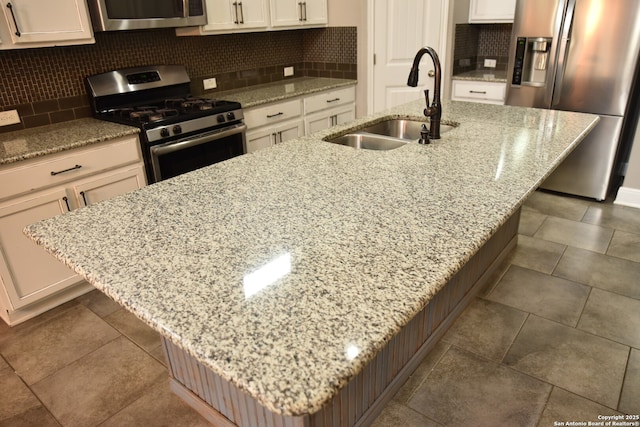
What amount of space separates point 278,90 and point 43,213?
7.30 ft

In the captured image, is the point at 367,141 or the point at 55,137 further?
the point at 55,137

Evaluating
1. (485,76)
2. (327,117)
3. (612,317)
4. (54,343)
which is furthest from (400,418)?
(485,76)

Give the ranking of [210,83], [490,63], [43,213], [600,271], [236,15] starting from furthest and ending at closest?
[490,63] < [210,83] < [236,15] < [600,271] < [43,213]

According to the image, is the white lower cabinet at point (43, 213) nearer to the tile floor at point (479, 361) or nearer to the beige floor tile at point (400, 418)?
the tile floor at point (479, 361)

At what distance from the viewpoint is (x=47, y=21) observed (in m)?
2.45

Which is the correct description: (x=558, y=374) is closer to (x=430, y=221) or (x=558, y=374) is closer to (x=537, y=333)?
(x=537, y=333)

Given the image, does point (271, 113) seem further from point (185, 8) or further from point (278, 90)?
point (185, 8)

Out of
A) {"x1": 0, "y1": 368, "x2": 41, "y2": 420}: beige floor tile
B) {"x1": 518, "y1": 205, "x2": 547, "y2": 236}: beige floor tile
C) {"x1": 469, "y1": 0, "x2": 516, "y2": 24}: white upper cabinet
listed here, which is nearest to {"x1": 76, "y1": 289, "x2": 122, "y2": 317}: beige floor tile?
{"x1": 0, "y1": 368, "x2": 41, "y2": 420}: beige floor tile

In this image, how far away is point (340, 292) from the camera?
0.97 meters

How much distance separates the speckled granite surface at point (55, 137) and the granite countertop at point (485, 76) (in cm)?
296

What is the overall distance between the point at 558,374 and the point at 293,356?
5.52ft

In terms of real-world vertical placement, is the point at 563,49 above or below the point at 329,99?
above

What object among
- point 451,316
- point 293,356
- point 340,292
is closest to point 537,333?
point 451,316

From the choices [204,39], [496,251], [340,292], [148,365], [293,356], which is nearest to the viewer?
[293,356]
